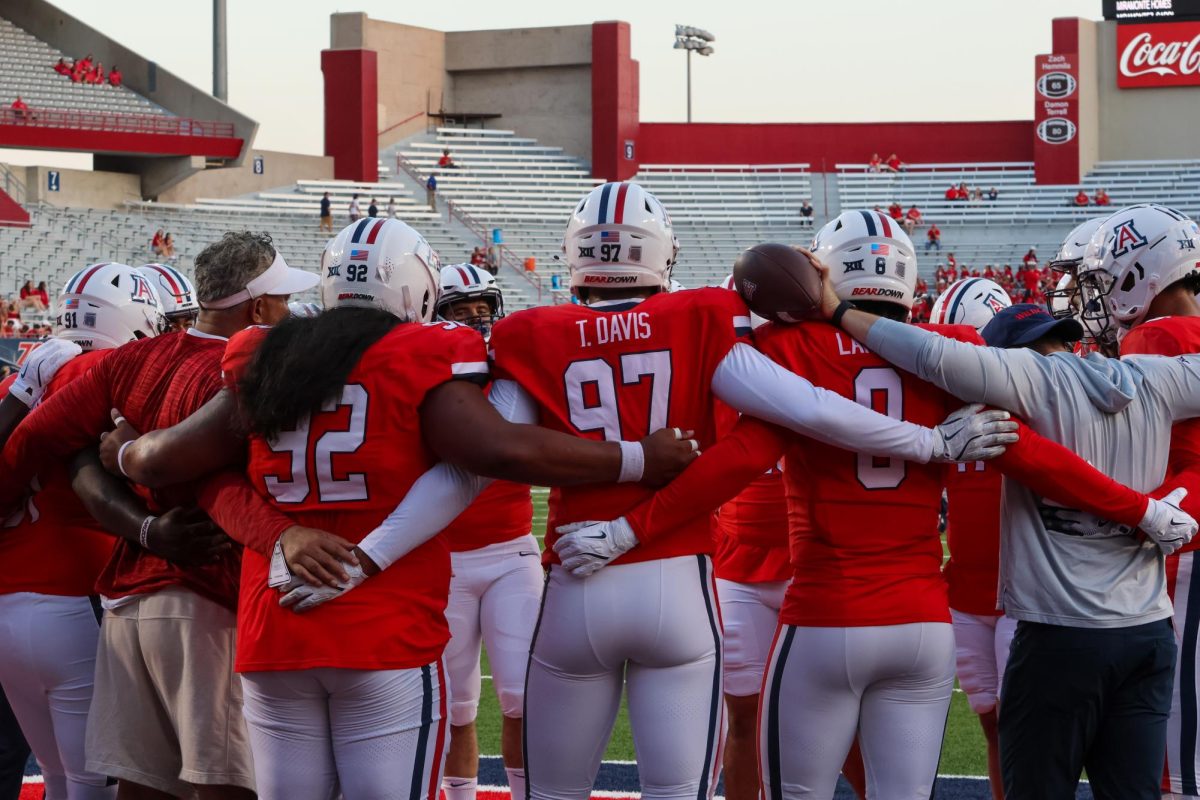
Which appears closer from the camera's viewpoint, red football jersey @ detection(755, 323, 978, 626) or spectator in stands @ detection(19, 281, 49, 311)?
red football jersey @ detection(755, 323, 978, 626)

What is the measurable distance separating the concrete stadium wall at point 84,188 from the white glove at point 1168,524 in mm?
29569

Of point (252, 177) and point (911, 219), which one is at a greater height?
point (252, 177)

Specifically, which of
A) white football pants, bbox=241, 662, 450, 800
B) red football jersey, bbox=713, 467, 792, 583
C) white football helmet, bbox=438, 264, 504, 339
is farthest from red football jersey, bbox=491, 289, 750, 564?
white football helmet, bbox=438, 264, 504, 339

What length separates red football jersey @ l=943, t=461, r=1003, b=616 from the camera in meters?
4.51

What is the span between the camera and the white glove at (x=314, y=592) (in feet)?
10.5

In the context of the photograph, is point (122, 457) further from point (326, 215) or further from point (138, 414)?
point (326, 215)

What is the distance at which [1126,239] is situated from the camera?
435cm

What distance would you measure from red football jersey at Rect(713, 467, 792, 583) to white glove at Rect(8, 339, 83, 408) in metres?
2.30

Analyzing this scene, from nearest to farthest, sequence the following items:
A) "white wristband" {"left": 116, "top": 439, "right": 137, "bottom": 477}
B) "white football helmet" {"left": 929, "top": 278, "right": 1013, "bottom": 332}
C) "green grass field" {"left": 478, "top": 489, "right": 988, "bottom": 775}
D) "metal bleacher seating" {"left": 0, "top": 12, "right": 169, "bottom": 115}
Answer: "white wristband" {"left": 116, "top": 439, "right": 137, "bottom": 477}
"white football helmet" {"left": 929, "top": 278, "right": 1013, "bottom": 332}
"green grass field" {"left": 478, "top": 489, "right": 988, "bottom": 775}
"metal bleacher seating" {"left": 0, "top": 12, "right": 169, "bottom": 115}

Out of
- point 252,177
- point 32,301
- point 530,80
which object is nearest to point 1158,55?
point 530,80

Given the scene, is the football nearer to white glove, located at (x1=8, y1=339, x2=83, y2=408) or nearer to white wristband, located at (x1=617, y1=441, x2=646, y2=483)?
white wristband, located at (x1=617, y1=441, x2=646, y2=483)

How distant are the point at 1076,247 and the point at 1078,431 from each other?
1372mm

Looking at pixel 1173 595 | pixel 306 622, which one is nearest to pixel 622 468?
pixel 306 622

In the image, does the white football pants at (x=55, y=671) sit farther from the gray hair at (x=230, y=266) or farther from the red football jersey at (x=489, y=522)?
the red football jersey at (x=489, y=522)
